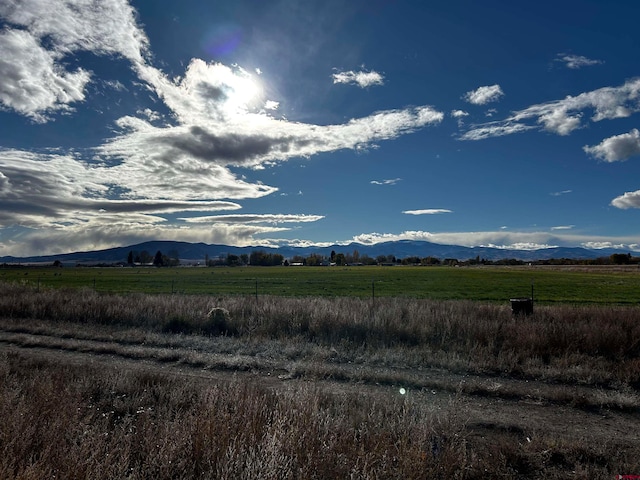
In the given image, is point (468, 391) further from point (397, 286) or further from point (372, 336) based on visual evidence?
point (397, 286)

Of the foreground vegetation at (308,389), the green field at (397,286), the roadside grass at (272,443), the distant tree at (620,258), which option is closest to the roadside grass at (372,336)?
the foreground vegetation at (308,389)

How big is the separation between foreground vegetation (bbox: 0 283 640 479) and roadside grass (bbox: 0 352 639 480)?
28 millimetres

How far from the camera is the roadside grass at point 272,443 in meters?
4.78

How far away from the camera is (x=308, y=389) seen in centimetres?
814

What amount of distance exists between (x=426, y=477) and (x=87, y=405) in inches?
241

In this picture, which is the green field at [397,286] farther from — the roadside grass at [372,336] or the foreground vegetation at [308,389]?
the foreground vegetation at [308,389]

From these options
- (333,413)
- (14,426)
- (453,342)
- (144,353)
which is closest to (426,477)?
(333,413)

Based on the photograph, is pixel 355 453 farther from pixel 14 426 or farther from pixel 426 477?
pixel 14 426

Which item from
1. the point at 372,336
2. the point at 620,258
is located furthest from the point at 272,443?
the point at 620,258

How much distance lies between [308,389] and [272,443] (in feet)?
10.9

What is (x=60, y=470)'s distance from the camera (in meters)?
4.51

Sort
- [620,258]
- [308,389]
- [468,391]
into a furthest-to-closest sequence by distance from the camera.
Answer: [620,258] → [468,391] → [308,389]

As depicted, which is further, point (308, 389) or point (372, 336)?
point (372, 336)

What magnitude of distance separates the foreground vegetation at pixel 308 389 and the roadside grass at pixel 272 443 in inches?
1.1
